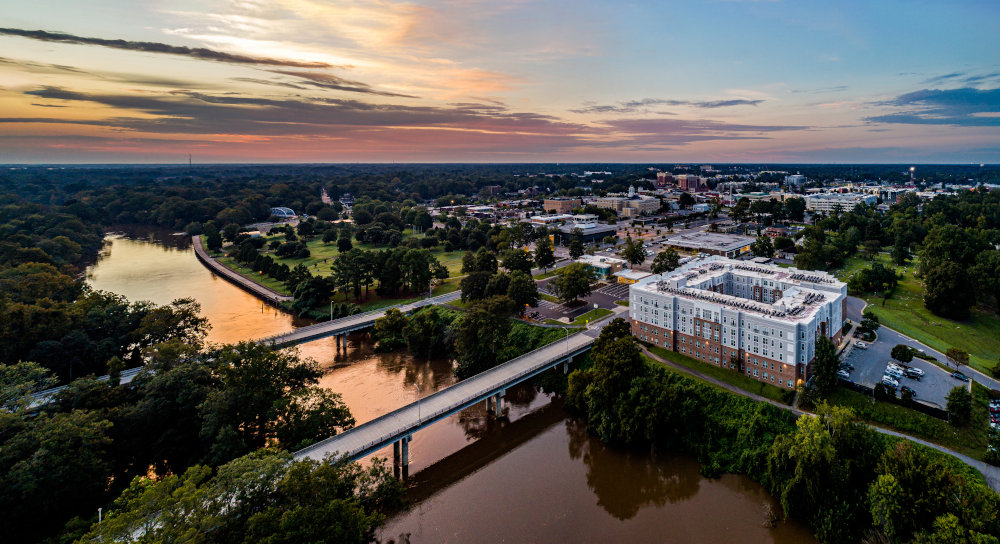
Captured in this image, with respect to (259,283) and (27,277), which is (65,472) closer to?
(27,277)

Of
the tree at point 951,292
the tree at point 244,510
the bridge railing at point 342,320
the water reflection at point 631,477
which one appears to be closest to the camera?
the tree at point 244,510

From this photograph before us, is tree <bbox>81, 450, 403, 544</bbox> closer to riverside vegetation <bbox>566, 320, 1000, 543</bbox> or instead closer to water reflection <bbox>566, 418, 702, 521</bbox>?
water reflection <bbox>566, 418, 702, 521</bbox>

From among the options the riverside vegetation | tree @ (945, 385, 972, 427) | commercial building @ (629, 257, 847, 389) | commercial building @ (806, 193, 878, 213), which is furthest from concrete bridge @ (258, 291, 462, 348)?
→ commercial building @ (806, 193, 878, 213)

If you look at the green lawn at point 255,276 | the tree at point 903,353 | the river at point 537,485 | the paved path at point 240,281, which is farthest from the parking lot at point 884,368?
the green lawn at point 255,276

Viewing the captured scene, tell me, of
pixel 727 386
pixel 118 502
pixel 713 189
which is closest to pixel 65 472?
pixel 118 502

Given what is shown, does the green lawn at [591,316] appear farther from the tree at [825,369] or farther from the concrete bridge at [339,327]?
the tree at [825,369]

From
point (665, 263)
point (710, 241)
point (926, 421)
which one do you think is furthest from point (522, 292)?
point (710, 241)
